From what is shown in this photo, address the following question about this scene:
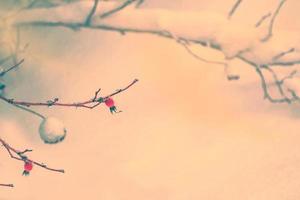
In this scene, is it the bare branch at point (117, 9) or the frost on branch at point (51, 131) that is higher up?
the bare branch at point (117, 9)

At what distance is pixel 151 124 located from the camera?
2365 millimetres

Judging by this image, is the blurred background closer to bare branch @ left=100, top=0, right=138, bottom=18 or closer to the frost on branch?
bare branch @ left=100, top=0, right=138, bottom=18

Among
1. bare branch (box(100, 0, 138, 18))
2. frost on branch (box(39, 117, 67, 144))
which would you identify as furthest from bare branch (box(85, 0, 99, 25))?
frost on branch (box(39, 117, 67, 144))


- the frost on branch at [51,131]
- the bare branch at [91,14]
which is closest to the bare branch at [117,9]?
the bare branch at [91,14]

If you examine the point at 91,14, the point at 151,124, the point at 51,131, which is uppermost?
the point at 91,14

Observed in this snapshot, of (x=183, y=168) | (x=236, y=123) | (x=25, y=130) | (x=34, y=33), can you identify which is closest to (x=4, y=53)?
(x=34, y=33)

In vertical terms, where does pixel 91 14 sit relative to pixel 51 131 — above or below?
above

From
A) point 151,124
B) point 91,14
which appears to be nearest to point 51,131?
point 151,124

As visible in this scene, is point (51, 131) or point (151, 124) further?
point (151, 124)

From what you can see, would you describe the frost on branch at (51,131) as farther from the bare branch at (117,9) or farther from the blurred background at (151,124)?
the bare branch at (117,9)

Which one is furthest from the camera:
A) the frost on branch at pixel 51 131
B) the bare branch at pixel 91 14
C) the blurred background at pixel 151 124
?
the bare branch at pixel 91 14

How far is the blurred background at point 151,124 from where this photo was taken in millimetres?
2146

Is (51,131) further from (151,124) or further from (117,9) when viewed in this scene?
(117,9)

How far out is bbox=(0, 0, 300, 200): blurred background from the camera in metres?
2.15
